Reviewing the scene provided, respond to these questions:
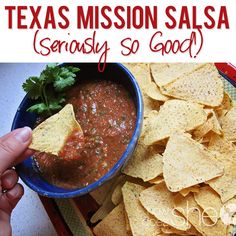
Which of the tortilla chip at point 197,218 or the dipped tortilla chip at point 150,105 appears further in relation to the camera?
the dipped tortilla chip at point 150,105

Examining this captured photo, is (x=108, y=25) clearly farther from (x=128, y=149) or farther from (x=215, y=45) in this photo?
(x=128, y=149)

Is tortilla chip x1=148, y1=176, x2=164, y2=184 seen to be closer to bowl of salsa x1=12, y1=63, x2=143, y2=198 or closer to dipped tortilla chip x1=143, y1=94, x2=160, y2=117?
bowl of salsa x1=12, y1=63, x2=143, y2=198

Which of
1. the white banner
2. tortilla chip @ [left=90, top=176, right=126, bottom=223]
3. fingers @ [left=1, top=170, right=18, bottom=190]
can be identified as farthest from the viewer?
the white banner

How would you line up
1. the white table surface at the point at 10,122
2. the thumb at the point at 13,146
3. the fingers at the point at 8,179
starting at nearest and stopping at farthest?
1. the thumb at the point at 13,146
2. the fingers at the point at 8,179
3. the white table surface at the point at 10,122

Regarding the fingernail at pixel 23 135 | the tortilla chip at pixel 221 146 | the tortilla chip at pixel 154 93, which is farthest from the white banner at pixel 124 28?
the fingernail at pixel 23 135

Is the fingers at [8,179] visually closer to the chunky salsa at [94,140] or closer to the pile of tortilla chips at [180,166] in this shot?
the chunky salsa at [94,140]

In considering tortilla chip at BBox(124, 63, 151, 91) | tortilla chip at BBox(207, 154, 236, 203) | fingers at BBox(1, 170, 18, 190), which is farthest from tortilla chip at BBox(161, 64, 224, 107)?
fingers at BBox(1, 170, 18, 190)
